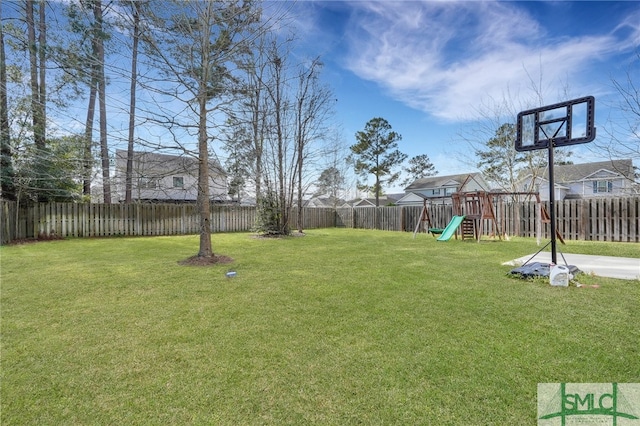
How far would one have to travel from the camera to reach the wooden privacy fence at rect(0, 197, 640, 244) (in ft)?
28.9

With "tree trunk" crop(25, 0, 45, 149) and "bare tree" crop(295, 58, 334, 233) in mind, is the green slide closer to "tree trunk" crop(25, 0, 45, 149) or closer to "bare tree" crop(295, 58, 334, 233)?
"bare tree" crop(295, 58, 334, 233)

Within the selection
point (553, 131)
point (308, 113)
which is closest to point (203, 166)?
point (553, 131)

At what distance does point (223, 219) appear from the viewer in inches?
534

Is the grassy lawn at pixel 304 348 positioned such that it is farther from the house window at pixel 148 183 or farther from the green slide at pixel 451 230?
the green slide at pixel 451 230

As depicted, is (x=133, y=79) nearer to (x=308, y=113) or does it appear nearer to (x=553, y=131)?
(x=553, y=131)

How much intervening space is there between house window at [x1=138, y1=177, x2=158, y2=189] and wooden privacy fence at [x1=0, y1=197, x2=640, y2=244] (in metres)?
5.95

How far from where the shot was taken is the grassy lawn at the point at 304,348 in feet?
4.91

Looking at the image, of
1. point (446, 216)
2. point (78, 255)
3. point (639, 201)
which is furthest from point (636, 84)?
point (78, 255)

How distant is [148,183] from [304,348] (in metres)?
4.78

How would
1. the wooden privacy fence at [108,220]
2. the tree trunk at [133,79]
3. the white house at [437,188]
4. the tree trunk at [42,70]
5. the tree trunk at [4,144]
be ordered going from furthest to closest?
the white house at [437,188] → the wooden privacy fence at [108,220] → the tree trunk at [4,144] → the tree trunk at [42,70] → the tree trunk at [133,79]

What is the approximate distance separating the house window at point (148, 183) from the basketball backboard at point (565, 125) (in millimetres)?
6796

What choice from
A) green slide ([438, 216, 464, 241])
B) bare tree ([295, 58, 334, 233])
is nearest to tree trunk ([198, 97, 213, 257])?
bare tree ([295, 58, 334, 233])

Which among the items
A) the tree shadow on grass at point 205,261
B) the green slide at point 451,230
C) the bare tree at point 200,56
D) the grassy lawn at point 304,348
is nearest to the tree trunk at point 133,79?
the bare tree at point 200,56

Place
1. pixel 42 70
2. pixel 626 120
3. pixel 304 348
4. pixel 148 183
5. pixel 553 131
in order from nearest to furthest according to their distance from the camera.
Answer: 1. pixel 304 348
2. pixel 553 131
3. pixel 148 183
4. pixel 626 120
5. pixel 42 70
